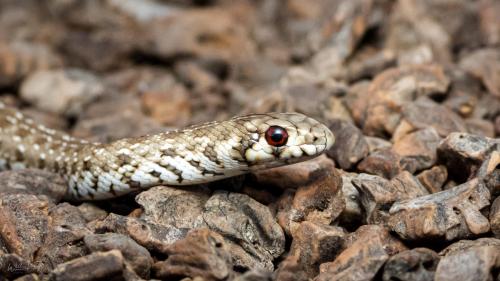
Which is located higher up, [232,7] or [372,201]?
[232,7]

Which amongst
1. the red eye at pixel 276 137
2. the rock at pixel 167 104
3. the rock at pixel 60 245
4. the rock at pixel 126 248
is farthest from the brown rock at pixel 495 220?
the rock at pixel 167 104

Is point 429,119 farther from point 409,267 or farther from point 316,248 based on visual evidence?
point 409,267

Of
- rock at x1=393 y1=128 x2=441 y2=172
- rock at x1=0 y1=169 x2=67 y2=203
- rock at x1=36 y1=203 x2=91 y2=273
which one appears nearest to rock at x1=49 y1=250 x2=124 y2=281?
rock at x1=36 y1=203 x2=91 y2=273

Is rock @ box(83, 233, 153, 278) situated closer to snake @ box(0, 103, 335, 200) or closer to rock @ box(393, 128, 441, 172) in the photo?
snake @ box(0, 103, 335, 200)

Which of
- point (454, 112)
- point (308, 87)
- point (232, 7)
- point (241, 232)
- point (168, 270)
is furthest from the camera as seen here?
point (232, 7)

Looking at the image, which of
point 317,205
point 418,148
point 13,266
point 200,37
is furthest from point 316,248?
point 200,37

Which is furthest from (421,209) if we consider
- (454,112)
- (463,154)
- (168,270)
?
(454,112)

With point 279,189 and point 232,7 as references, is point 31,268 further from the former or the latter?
point 232,7
